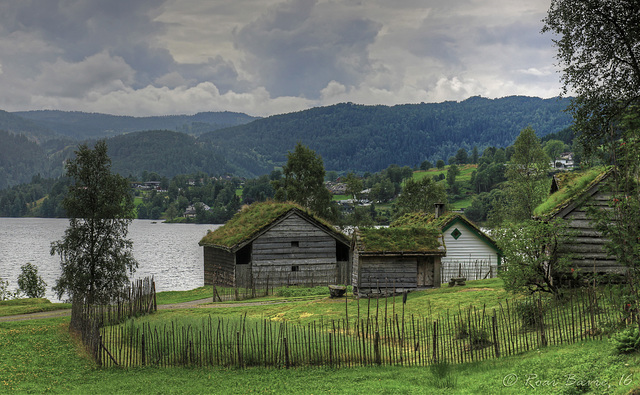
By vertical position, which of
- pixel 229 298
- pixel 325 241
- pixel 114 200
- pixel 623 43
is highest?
pixel 623 43

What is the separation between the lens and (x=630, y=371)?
12992 millimetres

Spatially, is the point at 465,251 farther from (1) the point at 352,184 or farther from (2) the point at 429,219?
(1) the point at 352,184

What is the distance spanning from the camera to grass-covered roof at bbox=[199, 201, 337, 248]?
1877 inches

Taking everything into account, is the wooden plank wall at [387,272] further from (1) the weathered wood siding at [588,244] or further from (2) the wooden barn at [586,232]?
(1) the weathered wood siding at [588,244]

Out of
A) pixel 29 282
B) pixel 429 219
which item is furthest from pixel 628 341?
pixel 29 282

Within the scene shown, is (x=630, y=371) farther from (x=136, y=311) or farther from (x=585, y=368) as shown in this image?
Answer: (x=136, y=311)

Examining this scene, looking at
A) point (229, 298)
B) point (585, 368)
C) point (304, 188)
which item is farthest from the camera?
point (304, 188)

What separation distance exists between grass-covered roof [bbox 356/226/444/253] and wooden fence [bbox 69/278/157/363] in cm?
1385

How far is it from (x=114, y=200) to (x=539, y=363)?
101 ft

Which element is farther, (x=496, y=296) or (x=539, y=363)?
(x=496, y=296)

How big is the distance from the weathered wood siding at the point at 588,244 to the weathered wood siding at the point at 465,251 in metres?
21.5

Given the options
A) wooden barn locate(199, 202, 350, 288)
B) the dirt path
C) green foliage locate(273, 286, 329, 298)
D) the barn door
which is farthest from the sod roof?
the dirt path

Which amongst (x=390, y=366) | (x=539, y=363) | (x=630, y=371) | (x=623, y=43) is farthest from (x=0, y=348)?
(x=623, y=43)

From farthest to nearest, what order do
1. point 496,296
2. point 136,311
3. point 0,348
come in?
1. point 136,311
2. point 496,296
3. point 0,348
